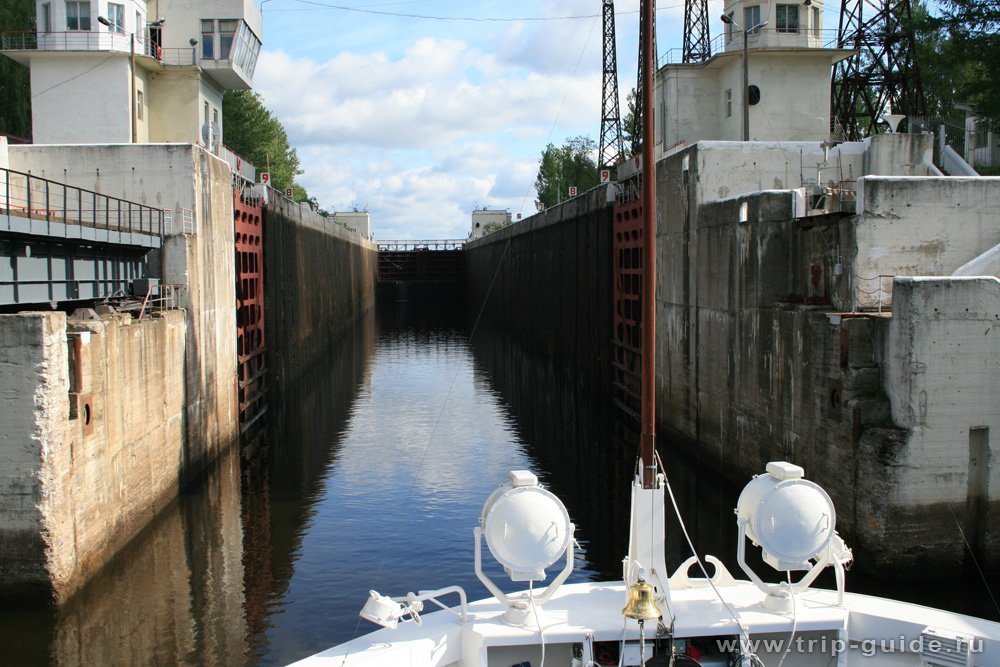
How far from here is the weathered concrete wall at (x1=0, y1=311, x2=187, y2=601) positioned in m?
12.4

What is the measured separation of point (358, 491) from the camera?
20172mm

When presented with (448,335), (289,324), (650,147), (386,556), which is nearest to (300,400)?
(289,324)

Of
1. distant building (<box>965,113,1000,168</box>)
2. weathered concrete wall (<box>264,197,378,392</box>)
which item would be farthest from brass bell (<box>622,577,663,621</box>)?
distant building (<box>965,113,1000,168</box>)

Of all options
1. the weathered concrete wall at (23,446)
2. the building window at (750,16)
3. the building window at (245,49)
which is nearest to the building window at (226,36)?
the building window at (245,49)

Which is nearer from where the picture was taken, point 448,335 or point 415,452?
point 415,452

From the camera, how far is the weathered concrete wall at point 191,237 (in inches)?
814

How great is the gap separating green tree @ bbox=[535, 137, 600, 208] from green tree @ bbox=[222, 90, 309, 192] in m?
23.2

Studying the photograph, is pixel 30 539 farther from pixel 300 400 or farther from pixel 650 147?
pixel 300 400

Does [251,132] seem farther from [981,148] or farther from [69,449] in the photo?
[69,449]

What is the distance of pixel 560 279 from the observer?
42469mm

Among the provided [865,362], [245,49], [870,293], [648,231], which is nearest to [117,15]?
[245,49]

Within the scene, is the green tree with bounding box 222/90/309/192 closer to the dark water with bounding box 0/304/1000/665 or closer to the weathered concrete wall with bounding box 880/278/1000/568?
the dark water with bounding box 0/304/1000/665

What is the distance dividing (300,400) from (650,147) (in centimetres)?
2463

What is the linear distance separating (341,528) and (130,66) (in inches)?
944
